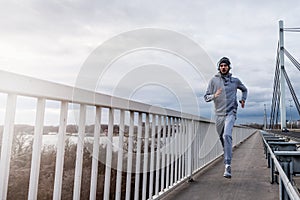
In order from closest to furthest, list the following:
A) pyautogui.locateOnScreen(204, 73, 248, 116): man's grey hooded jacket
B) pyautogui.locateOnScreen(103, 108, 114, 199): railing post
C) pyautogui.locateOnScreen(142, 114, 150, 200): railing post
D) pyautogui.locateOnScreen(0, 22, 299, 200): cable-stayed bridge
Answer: pyautogui.locateOnScreen(0, 22, 299, 200): cable-stayed bridge, pyautogui.locateOnScreen(103, 108, 114, 199): railing post, pyautogui.locateOnScreen(142, 114, 150, 200): railing post, pyautogui.locateOnScreen(204, 73, 248, 116): man's grey hooded jacket

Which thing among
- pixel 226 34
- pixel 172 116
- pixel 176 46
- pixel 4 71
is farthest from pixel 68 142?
pixel 226 34

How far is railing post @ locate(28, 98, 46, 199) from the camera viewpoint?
44.0 inches

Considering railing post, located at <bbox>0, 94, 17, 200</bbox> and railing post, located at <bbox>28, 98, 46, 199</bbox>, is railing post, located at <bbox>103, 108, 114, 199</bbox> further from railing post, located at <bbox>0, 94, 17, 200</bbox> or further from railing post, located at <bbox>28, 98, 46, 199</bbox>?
railing post, located at <bbox>0, 94, 17, 200</bbox>

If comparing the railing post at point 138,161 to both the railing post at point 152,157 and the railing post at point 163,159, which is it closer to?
the railing post at point 152,157

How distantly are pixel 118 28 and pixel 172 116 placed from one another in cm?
262

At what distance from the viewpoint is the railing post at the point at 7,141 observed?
37.9 inches

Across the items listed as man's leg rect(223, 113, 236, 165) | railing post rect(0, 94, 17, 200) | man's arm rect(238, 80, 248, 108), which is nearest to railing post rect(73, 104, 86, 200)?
railing post rect(0, 94, 17, 200)

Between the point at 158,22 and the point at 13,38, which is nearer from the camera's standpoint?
the point at 13,38

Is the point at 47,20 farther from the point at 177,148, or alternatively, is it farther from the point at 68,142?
the point at 68,142

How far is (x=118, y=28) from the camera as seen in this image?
190 inches

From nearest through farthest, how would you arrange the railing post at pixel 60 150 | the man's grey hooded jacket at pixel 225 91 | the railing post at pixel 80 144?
the railing post at pixel 60 150, the railing post at pixel 80 144, the man's grey hooded jacket at pixel 225 91

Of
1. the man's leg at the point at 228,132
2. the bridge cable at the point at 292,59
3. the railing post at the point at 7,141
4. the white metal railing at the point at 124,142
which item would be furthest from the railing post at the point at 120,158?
the bridge cable at the point at 292,59

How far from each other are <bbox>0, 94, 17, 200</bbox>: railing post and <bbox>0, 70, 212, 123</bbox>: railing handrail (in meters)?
0.05

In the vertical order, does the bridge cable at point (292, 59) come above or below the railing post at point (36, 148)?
above
